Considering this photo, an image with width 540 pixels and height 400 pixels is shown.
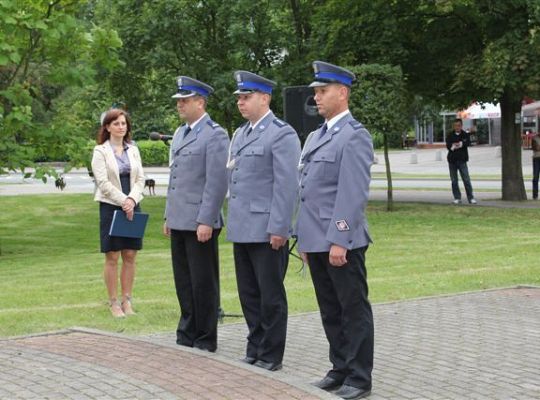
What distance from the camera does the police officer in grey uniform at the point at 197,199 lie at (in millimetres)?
7414

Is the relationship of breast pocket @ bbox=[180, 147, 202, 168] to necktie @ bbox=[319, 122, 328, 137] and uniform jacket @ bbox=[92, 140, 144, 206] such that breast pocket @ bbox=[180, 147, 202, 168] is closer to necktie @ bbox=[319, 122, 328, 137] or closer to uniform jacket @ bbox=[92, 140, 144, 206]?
necktie @ bbox=[319, 122, 328, 137]

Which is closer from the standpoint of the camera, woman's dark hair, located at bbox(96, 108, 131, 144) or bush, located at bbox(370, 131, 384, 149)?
woman's dark hair, located at bbox(96, 108, 131, 144)

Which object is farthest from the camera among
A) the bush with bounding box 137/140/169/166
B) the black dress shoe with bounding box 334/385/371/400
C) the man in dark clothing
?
the bush with bounding box 137/140/169/166

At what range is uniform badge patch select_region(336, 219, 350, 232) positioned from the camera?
605 centimetres

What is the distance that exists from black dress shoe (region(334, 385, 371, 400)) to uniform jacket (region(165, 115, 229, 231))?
5.81ft

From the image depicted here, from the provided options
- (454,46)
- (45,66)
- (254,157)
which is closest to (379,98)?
(454,46)

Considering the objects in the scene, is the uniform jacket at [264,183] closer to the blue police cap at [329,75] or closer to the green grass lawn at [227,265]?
the blue police cap at [329,75]

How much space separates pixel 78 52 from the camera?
16.9 meters

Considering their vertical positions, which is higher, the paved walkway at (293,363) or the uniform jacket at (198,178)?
the uniform jacket at (198,178)

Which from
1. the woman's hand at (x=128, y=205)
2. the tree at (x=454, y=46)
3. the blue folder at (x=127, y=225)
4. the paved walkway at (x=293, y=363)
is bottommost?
the paved walkway at (x=293, y=363)

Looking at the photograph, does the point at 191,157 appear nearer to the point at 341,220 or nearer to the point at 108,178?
the point at 341,220

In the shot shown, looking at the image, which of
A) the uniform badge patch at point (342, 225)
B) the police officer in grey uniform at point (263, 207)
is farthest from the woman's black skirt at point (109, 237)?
the uniform badge patch at point (342, 225)

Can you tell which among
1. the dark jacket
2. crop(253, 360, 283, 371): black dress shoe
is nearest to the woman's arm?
crop(253, 360, 283, 371): black dress shoe

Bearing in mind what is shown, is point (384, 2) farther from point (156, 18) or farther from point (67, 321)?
point (67, 321)
